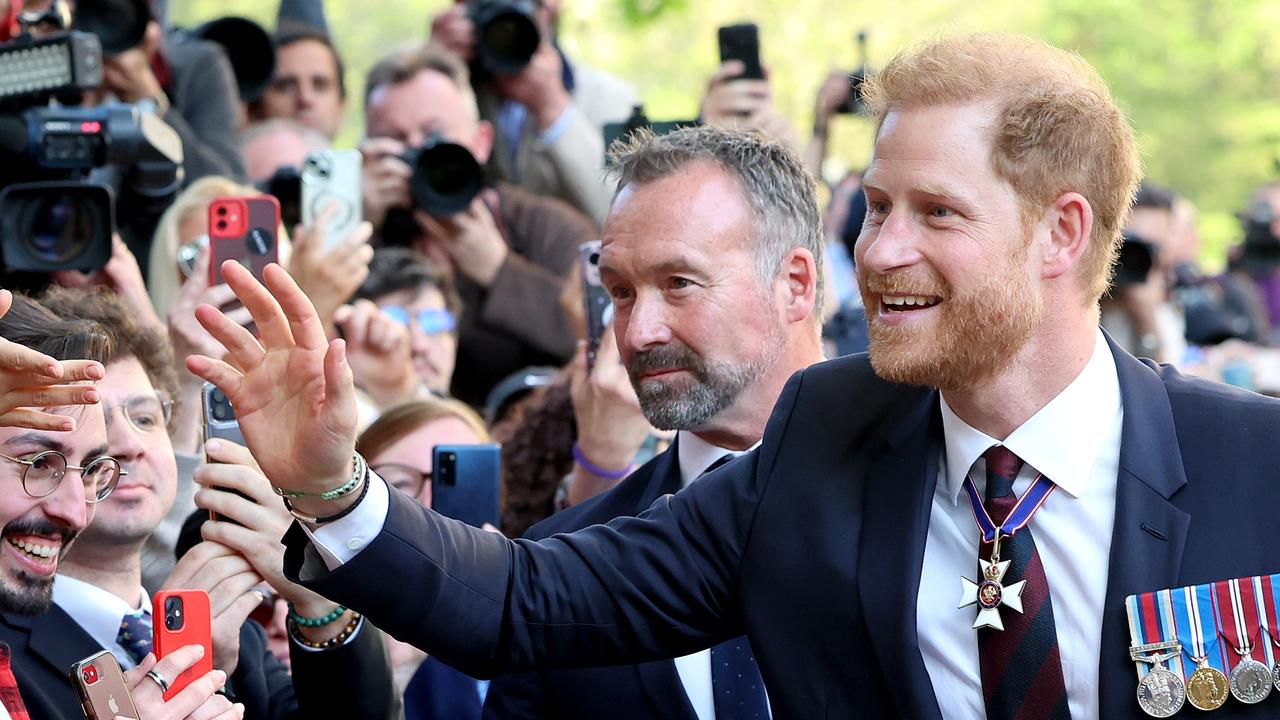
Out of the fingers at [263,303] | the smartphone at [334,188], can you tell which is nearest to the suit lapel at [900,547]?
the fingers at [263,303]

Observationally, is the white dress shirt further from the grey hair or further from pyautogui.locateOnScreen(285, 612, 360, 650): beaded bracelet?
pyautogui.locateOnScreen(285, 612, 360, 650): beaded bracelet

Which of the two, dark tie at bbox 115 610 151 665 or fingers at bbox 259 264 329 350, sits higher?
fingers at bbox 259 264 329 350

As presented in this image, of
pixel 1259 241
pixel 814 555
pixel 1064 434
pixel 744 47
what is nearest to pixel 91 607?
pixel 814 555

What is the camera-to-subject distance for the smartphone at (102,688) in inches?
103

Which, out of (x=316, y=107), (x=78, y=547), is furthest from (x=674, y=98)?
(x=78, y=547)

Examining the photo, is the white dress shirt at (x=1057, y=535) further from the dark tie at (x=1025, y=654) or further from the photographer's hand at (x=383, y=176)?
the photographer's hand at (x=383, y=176)

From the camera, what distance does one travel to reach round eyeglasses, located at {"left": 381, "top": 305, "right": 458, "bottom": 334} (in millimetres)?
5523

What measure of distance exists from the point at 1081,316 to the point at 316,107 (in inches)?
181

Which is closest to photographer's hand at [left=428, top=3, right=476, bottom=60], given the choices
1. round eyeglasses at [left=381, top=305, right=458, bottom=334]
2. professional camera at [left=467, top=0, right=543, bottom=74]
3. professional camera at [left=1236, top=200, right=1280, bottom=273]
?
professional camera at [left=467, top=0, right=543, bottom=74]

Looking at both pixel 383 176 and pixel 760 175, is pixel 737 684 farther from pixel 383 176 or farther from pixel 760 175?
pixel 383 176

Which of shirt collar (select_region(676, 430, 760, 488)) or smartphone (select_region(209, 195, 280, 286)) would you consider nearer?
shirt collar (select_region(676, 430, 760, 488))

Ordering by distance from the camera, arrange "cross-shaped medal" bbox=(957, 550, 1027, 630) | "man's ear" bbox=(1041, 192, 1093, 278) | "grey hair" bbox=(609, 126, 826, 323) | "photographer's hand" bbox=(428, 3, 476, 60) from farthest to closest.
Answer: "photographer's hand" bbox=(428, 3, 476, 60) → "grey hair" bbox=(609, 126, 826, 323) → "man's ear" bbox=(1041, 192, 1093, 278) → "cross-shaped medal" bbox=(957, 550, 1027, 630)

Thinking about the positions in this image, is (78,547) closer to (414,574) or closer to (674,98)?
(414,574)

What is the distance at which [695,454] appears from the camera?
3463 mm
